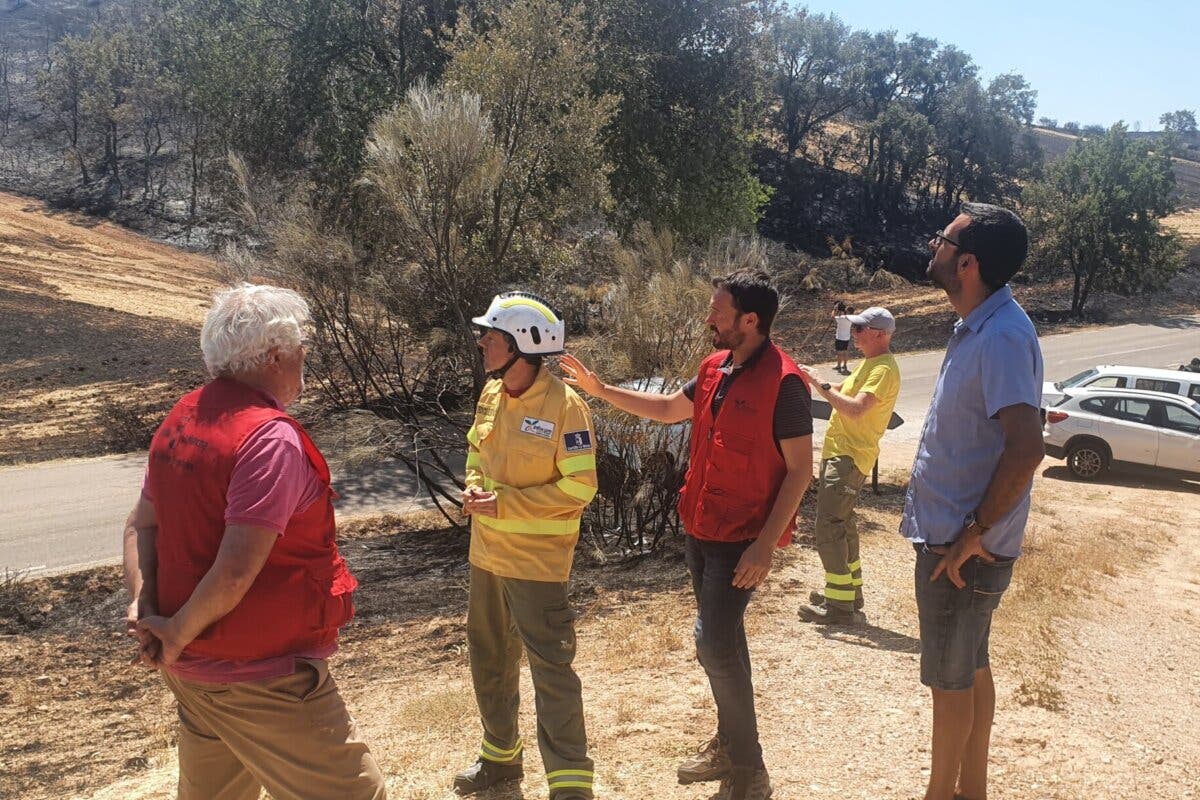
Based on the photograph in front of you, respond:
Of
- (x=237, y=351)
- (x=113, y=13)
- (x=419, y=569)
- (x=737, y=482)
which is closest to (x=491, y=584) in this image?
(x=737, y=482)

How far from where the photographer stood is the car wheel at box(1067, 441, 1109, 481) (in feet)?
46.2

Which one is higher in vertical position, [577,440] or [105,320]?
[577,440]

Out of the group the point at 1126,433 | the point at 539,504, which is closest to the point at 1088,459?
the point at 1126,433

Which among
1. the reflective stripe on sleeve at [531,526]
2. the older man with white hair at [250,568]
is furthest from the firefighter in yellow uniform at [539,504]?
the older man with white hair at [250,568]

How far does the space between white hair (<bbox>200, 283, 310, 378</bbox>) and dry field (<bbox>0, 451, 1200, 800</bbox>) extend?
6.64 feet

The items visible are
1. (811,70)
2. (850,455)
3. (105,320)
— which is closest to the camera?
(850,455)

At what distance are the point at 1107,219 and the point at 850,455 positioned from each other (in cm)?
3555

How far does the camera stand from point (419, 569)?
864 cm

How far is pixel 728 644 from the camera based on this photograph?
324 cm

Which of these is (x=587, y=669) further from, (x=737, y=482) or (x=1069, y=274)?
(x=1069, y=274)

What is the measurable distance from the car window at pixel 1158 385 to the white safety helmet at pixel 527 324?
15625mm

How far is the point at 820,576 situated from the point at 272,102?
13.9 meters

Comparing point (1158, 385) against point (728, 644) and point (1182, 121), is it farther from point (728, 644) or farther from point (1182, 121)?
point (1182, 121)

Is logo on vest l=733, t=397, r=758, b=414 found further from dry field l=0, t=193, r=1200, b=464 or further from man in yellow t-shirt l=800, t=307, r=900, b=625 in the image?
dry field l=0, t=193, r=1200, b=464
